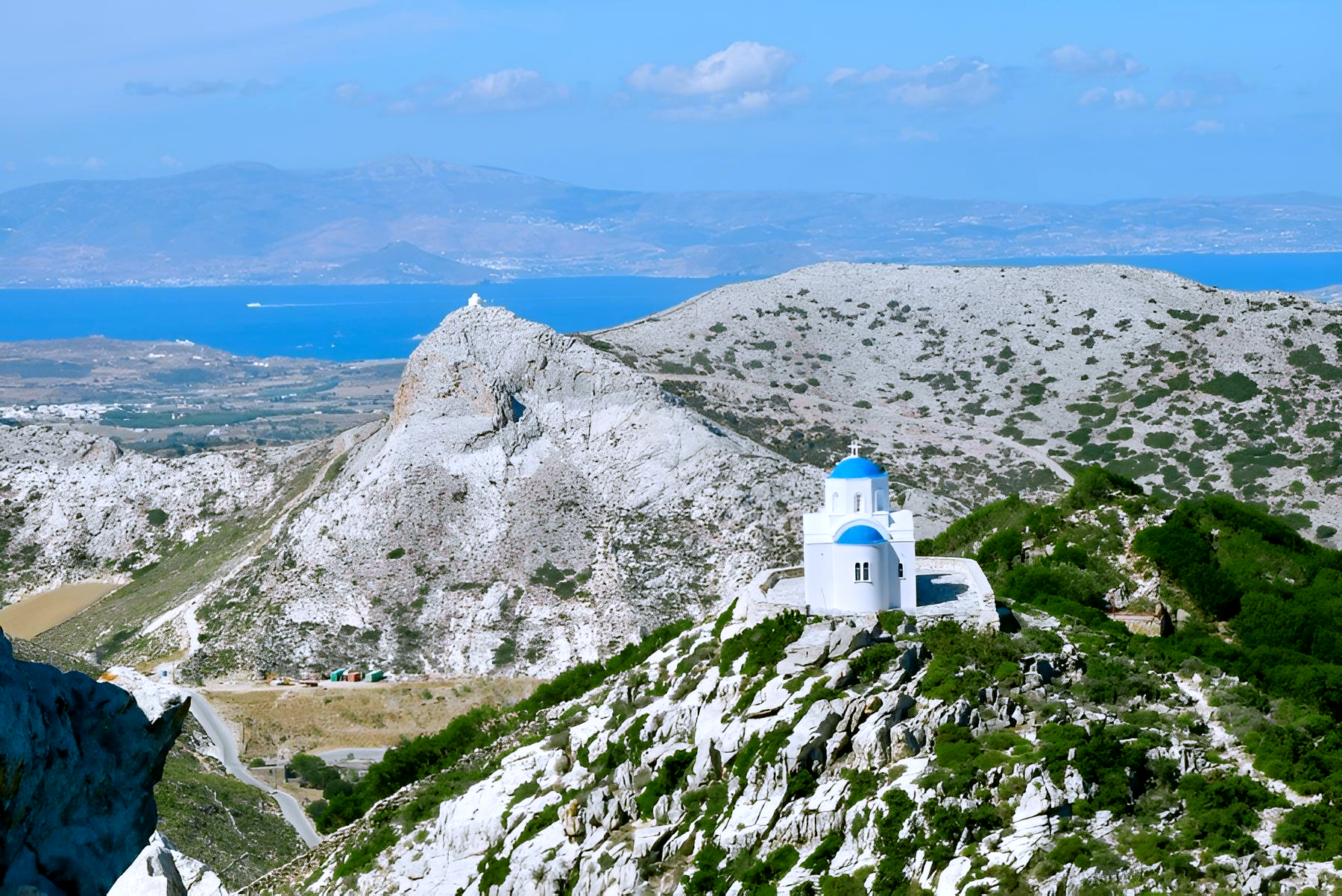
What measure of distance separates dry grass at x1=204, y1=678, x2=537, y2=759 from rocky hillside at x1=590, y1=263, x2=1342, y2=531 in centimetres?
2734

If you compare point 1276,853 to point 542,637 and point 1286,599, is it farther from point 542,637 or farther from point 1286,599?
point 542,637

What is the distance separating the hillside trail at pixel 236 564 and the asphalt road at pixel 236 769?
644 centimetres

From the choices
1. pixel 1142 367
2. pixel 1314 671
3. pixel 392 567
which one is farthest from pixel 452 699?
pixel 1142 367

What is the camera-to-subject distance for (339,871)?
119ft

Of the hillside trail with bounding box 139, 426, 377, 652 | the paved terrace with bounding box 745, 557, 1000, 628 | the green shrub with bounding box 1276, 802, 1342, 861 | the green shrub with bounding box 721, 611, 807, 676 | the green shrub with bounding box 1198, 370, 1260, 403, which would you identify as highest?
the green shrub with bounding box 1198, 370, 1260, 403

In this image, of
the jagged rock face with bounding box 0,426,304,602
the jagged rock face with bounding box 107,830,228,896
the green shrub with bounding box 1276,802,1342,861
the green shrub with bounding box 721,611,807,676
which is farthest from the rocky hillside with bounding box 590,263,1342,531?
the green shrub with bounding box 1276,802,1342,861

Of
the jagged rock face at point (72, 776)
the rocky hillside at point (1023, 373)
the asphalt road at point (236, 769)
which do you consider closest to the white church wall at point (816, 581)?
the asphalt road at point (236, 769)

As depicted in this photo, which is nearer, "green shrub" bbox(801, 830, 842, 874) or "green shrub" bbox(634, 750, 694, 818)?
"green shrub" bbox(801, 830, 842, 874)

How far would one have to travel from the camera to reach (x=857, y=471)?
3594cm

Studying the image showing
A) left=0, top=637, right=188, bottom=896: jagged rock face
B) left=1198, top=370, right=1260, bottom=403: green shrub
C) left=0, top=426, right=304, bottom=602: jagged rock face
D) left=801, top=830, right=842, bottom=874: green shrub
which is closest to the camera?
left=0, top=637, right=188, bottom=896: jagged rock face

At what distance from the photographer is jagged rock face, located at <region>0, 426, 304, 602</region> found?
86000mm

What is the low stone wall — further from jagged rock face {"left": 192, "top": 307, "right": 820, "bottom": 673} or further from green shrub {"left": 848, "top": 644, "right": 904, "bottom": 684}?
jagged rock face {"left": 192, "top": 307, "right": 820, "bottom": 673}

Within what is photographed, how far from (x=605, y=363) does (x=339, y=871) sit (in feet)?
155

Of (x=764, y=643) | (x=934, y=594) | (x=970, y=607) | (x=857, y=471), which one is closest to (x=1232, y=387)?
(x=934, y=594)
